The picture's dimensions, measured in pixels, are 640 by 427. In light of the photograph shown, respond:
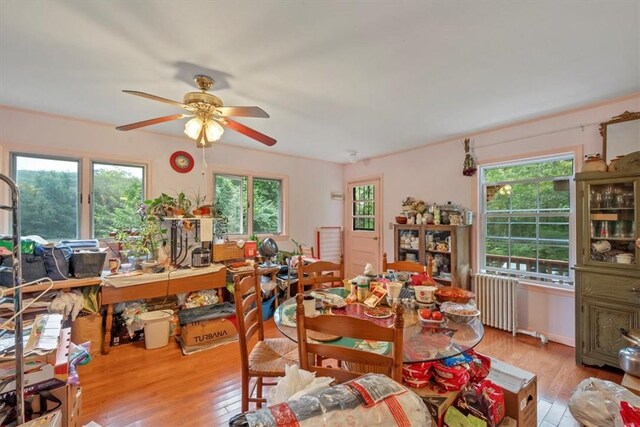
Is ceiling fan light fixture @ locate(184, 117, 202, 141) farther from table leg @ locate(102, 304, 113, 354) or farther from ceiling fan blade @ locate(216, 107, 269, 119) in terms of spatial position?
table leg @ locate(102, 304, 113, 354)

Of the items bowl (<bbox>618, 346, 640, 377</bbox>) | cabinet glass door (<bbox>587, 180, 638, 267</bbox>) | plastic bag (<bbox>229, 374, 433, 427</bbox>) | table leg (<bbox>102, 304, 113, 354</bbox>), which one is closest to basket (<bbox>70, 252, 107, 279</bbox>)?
table leg (<bbox>102, 304, 113, 354</bbox>)

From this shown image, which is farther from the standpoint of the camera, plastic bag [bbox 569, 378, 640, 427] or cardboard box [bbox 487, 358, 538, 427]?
plastic bag [bbox 569, 378, 640, 427]

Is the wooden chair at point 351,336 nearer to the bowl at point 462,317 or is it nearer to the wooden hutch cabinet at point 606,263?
the bowl at point 462,317

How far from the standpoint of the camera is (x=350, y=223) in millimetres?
5227

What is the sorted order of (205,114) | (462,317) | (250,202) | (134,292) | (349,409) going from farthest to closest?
1. (250,202)
2. (134,292)
3. (205,114)
4. (462,317)
5. (349,409)

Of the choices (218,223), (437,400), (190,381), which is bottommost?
(190,381)

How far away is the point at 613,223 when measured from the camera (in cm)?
236

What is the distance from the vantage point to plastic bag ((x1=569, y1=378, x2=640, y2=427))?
1525mm

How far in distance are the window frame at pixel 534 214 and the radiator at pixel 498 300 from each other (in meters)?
0.22

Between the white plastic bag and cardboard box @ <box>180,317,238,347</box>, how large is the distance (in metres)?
2.16

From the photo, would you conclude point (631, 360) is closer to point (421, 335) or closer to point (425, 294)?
point (425, 294)

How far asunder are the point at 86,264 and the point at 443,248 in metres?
3.81

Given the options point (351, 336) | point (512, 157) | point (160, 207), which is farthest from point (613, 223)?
point (160, 207)

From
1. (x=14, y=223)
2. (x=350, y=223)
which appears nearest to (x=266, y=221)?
→ (x=350, y=223)
